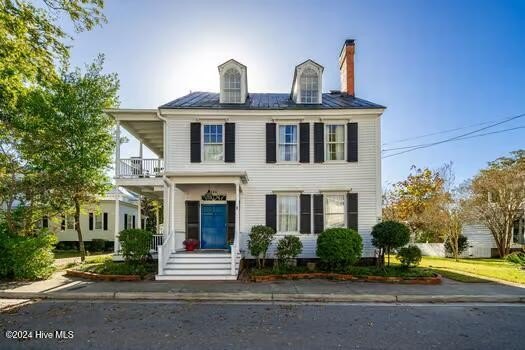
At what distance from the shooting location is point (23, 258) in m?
11.5

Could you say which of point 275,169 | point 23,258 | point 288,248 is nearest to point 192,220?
point 275,169

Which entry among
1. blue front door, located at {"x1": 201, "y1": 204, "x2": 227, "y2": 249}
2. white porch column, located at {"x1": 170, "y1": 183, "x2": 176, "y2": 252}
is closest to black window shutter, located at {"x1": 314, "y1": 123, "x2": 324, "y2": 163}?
blue front door, located at {"x1": 201, "y1": 204, "x2": 227, "y2": 249}

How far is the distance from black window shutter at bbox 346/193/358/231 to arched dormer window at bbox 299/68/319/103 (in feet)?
15.4

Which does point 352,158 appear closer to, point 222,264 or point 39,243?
point 222,264

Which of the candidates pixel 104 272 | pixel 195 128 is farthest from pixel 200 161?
pixel 104 272

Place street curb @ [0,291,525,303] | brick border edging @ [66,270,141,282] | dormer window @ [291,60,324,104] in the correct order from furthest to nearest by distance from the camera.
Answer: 1. dormer window @ [291,60,324,104]
2. brick border edging @ [66,270,141,282]
3. street curb @ [0,291,525,303]

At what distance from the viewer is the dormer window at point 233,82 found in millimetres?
15430

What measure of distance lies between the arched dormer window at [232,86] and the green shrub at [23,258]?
29.7ft

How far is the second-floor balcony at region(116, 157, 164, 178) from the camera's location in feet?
48.2

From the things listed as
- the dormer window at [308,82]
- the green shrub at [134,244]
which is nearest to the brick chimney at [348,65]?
the dormer window at [308,82]

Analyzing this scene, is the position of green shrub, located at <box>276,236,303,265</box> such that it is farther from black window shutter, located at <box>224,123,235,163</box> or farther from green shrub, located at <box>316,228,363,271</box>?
black window shutter, located at <box>224,123,235,163</box>

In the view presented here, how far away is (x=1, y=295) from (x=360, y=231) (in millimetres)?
12188

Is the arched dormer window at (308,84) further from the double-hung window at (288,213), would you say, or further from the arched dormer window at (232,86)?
the double-hung window at (288,213)

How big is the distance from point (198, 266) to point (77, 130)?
35.6 ft
